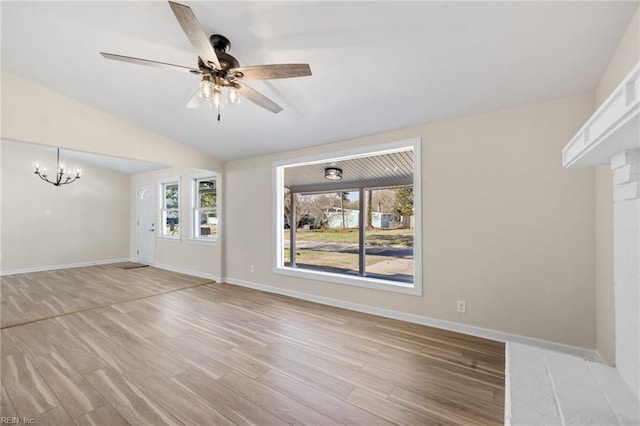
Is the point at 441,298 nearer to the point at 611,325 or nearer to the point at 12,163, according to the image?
the point at 611,325

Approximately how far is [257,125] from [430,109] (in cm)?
211

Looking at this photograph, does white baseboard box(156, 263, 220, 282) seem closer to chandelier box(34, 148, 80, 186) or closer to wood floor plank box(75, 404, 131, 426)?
chandelier box(34, 148, 80, 186)

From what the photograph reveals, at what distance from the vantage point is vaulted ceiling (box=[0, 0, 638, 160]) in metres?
1.68

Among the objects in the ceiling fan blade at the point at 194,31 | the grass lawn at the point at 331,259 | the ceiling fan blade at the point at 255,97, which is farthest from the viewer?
the grass lawn at the point at 331,259

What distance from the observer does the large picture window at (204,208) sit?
5.48 m

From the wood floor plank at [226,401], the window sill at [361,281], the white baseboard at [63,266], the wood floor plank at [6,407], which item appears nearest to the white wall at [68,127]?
the wood floor plank at [6,407]

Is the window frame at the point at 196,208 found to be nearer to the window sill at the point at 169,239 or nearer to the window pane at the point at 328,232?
the window sill at the point at 169,239

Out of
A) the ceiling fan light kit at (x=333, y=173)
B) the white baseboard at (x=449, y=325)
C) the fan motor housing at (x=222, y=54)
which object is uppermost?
the fan motor housing at (x=222, y=54)

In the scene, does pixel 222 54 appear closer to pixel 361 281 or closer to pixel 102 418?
pixel 102 418

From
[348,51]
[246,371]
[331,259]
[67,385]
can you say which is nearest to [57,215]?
[67,385]

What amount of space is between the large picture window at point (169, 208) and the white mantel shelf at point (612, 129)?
677cm

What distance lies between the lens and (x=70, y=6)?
1.98 meters

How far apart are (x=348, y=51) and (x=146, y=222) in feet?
22.6

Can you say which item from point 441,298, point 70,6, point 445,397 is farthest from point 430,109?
point 70,6
